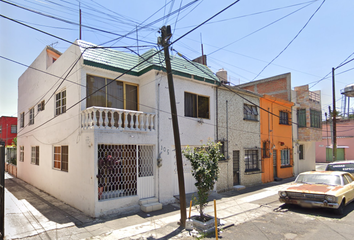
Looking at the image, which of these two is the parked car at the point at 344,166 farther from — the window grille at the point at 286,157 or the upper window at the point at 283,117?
the upper window at the point at 283,117

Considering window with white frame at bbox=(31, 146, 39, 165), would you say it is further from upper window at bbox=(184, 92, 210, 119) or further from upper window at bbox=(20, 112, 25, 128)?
upper window at bbox=(184, 92, 210, 119)

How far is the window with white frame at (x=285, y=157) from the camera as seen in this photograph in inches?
715

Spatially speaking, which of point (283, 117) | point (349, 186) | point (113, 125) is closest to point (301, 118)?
point (283, 117)

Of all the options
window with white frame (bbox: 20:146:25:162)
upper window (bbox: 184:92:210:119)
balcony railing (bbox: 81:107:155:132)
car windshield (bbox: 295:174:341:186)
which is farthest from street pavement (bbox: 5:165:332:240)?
window with white frame (bbox: 20:146:25:162)

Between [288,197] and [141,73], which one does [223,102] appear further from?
[288,197]

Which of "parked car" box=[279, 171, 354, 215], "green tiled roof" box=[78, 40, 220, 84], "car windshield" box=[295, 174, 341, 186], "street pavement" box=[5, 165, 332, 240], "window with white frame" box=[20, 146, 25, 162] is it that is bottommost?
"street pavement" box=[5, 165, 332, 240]

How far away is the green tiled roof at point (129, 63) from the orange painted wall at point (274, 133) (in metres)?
5.66

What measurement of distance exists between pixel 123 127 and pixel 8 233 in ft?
16.7

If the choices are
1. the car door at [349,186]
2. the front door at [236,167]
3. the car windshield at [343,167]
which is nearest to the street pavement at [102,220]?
the front door at [236,167]

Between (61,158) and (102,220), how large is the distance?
467cm

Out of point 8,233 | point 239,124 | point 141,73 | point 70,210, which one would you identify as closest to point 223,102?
point 239,124

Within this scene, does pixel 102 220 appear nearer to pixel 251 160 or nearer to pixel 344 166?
pixel 251 160

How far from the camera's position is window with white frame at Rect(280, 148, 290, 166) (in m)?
18.2

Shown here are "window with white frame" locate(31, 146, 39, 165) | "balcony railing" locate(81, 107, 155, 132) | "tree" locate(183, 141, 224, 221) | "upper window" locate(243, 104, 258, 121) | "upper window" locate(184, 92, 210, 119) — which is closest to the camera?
"tree" locate(183, 141, 224, 221)
